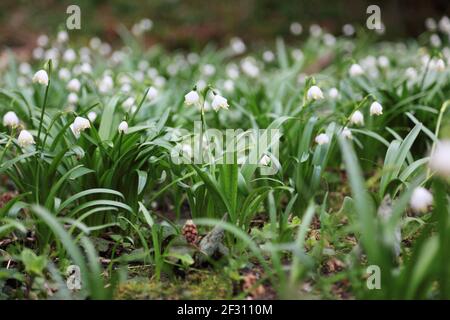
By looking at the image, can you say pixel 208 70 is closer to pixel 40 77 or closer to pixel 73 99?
pixel 73 99

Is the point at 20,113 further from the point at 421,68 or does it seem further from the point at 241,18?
the point at 241,18

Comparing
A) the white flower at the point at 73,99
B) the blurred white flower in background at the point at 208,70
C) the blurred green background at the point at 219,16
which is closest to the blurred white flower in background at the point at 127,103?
the white flower at the point at 73,99

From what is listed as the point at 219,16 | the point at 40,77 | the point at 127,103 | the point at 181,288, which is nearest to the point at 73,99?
the point at 127,103

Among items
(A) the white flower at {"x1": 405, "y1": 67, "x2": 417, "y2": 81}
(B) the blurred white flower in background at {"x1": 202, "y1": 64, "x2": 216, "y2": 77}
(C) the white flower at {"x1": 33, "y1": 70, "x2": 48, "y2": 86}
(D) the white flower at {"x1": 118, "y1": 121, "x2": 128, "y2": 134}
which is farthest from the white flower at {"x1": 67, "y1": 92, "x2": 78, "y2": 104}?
(A) the white flower at {"x1": 405, "y1": 67, "x2": 417, "y2": 81}

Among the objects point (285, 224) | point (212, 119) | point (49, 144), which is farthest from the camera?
point (212, 119)
